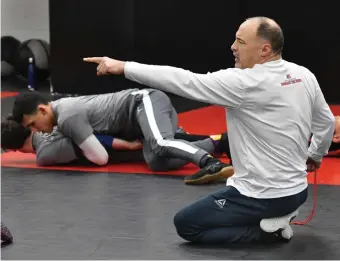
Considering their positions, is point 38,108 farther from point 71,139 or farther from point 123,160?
point 123,160

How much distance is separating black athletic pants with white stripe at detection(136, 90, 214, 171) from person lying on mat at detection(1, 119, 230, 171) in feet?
0.12

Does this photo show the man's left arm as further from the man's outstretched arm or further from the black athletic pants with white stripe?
the black athletic pants with white stripe

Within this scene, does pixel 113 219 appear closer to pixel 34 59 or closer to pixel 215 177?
pixel 215 177

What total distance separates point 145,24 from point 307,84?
641 centimetres

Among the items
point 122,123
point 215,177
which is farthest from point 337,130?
point 122,123

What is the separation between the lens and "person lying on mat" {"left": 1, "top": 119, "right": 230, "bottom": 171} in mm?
6035

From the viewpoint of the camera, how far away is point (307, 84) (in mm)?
4043

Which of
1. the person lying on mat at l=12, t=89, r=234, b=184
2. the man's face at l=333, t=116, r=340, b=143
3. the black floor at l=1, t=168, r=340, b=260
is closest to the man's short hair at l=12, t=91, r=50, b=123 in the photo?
the person lying on mat at l=12, t=89, r=234, b=184

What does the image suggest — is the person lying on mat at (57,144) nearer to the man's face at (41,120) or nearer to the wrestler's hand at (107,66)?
the man's face at (41,120)

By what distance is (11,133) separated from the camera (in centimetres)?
601

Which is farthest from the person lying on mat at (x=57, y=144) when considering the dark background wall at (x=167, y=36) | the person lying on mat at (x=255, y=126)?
the dark background wall at (x=167, y=36)

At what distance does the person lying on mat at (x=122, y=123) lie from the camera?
227 inches

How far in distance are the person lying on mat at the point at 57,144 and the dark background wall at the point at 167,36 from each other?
3.52 metres

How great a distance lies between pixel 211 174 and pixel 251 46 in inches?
66.8
